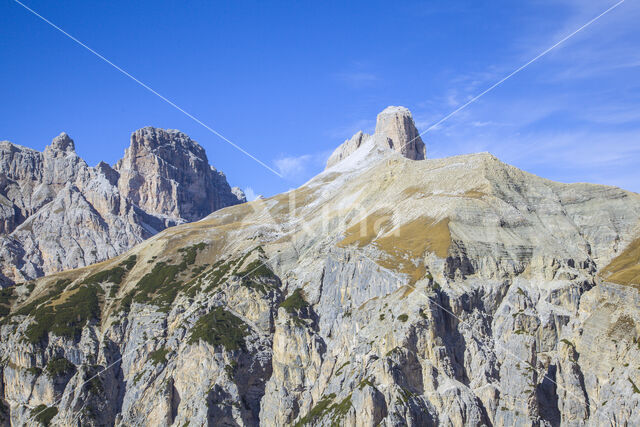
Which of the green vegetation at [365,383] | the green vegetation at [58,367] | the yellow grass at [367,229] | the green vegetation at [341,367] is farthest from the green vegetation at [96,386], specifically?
the green vegetation at [365,383]

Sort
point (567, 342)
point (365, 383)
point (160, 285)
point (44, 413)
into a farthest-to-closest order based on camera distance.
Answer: point (160, 285) < point (44, 413) < point (567, 342) < point (365, 383)

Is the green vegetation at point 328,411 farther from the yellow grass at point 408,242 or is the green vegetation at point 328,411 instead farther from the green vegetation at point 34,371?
the green vegetation at point 34,371

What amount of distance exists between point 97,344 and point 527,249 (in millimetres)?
108643

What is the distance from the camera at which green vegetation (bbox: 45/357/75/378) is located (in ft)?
511

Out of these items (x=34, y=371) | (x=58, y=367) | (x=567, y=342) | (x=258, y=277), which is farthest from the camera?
(x=258, y=277)

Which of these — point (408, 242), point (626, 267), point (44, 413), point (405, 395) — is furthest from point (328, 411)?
point (44, 413)

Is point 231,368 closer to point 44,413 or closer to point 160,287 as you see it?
point 44,413

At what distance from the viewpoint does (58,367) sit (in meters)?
158

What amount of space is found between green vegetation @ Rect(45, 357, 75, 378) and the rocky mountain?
0.39 metres

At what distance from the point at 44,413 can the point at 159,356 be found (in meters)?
28.1

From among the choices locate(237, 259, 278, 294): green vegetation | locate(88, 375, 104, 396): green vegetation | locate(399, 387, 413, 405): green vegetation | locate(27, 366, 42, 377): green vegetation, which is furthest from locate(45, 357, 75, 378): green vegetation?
locate(399, 387, 413, 405): green vegetation

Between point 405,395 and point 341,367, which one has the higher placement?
point 341,367

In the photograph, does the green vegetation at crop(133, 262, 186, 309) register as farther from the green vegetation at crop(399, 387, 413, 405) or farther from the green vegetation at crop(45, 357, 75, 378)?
the green vegetation at crop(399, 387, 413, 405)

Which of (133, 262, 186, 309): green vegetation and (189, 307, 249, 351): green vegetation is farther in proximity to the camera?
(133, 262, 186, 309): green vegetation
